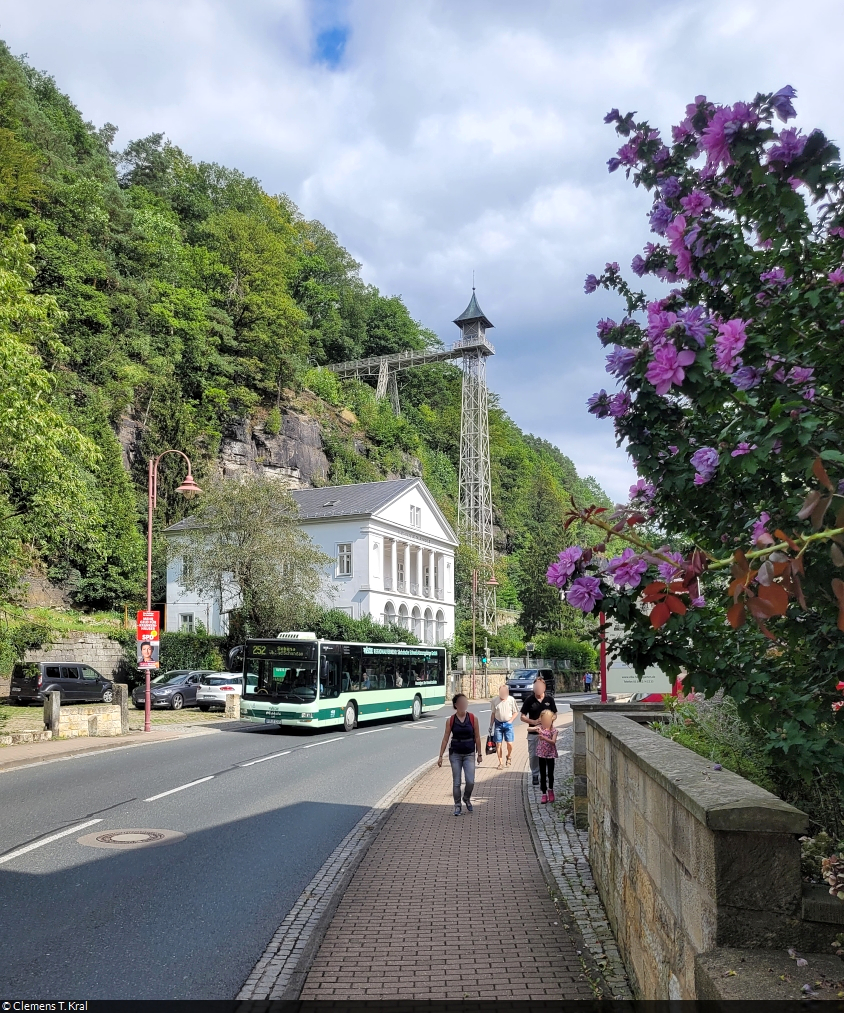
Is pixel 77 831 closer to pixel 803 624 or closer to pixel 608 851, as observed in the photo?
pixel 608 851

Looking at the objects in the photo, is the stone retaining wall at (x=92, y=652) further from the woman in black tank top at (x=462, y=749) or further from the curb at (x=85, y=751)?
the woman in black tank top at (x=462, y=749)

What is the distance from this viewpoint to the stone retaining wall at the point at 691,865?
124 inches

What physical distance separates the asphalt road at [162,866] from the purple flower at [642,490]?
392cm

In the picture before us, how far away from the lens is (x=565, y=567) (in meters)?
3.72

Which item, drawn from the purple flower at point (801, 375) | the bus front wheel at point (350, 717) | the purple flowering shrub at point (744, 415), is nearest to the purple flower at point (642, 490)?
the purple flowering shrub at point (744, 415)

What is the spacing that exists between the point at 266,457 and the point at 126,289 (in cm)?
1602

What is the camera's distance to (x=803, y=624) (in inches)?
136

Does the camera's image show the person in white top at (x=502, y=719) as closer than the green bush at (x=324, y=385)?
Yes

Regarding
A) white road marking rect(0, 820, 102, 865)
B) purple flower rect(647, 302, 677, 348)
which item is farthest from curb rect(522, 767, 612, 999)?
white road marking rect(0, 820, 102, 865)

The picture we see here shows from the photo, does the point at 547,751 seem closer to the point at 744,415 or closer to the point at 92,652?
the point at 744,415

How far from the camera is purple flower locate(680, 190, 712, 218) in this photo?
3.98 meters

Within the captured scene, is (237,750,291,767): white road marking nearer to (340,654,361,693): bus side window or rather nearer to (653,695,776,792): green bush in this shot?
(340,654,361,693): bus side window

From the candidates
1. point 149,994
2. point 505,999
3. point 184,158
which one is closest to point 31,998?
point 149,994

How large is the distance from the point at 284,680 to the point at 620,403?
920 inches
